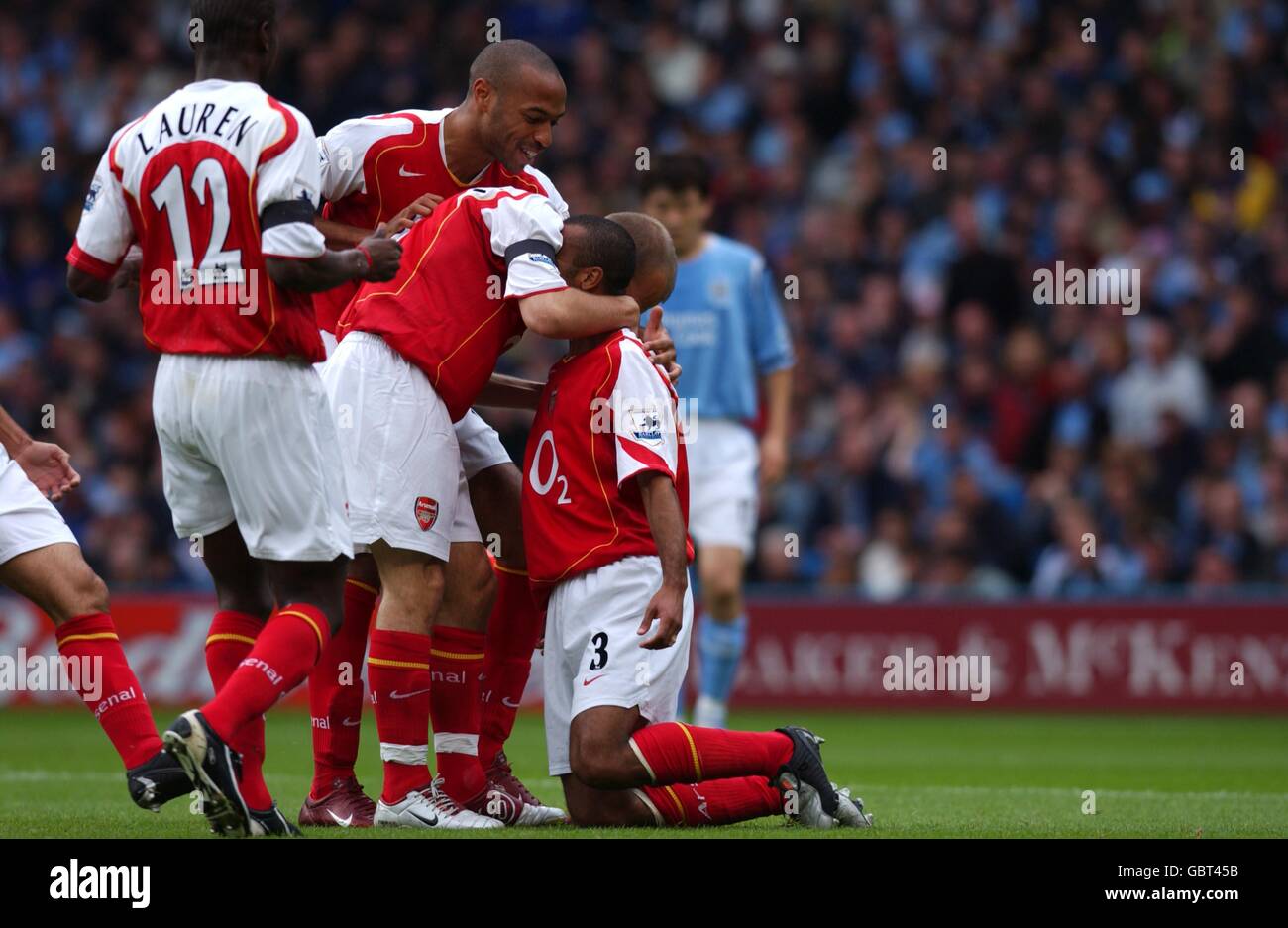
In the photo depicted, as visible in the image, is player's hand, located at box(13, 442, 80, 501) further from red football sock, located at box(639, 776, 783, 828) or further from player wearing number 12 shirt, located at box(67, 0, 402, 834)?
red football sock, located at box(639, 776, 783, 828)

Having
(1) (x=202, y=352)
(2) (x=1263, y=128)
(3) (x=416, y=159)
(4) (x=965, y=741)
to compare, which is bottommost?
(4) (x=965, y=741)

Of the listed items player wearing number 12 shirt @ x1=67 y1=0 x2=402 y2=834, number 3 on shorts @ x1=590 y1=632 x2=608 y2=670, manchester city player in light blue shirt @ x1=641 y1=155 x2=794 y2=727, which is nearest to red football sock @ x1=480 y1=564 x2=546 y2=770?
number 3 on shorts @ x1=590 y1=632 x2=608 y2=670

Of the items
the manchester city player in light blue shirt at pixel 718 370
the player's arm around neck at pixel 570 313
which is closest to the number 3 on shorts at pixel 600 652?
the player's arm around neck at pixel 570 313

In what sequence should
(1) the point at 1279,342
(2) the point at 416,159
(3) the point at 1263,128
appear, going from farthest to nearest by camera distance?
(3) the point at 1263,128 < (1) the point at 1279,342 < (2) the point at 416,159

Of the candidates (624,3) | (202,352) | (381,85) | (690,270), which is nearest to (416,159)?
(202,352)

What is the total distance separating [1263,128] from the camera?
15.9 metres

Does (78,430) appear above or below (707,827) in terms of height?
above

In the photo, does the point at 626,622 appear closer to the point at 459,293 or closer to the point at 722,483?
the point at 459,293

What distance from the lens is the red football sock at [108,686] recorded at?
5.23 m

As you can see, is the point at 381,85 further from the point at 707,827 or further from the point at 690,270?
the point at 707,827

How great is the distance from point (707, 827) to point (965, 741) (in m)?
5.51

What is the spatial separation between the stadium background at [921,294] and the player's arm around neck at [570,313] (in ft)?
24.4

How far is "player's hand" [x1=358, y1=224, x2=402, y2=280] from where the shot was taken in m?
5.19

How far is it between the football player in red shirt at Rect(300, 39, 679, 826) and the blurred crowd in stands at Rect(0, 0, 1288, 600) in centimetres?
706
